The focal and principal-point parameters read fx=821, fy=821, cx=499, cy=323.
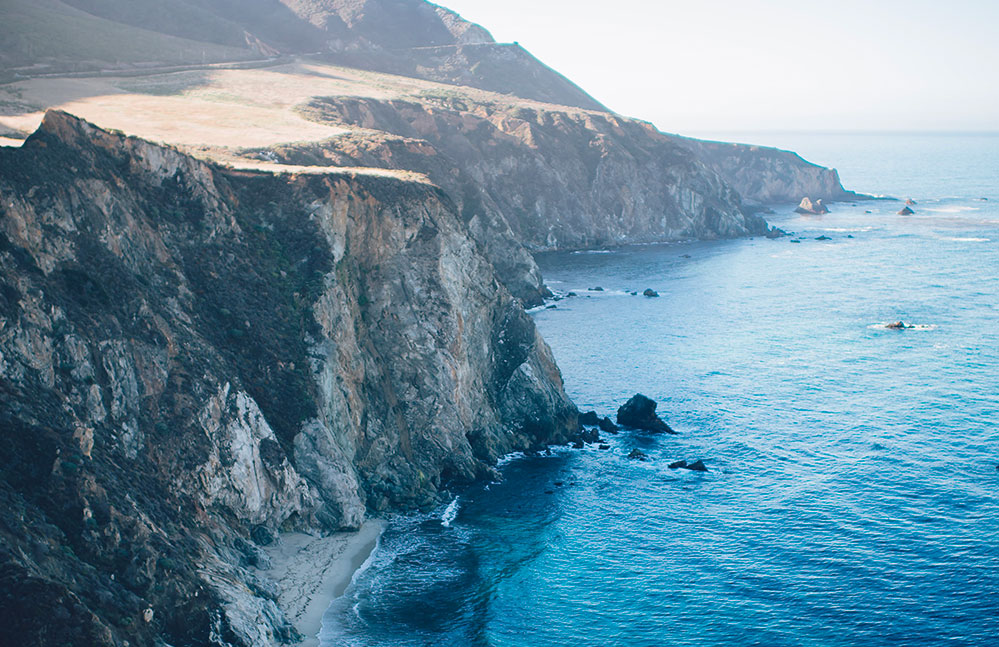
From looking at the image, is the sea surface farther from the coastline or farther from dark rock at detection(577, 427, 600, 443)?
dark rock at detection(577, 427, 600, 443)

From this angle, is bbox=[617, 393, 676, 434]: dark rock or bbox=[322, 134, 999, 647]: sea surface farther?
bbox=[617, 393, 676, 434]: dark rock

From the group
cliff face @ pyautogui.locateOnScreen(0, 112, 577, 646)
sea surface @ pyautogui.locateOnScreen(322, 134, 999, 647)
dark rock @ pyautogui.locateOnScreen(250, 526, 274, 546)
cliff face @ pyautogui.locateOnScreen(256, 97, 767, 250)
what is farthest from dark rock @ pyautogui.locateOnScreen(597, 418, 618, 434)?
cliff face @ pyautogui.locateOnScreen(256, 97, 767, 250)

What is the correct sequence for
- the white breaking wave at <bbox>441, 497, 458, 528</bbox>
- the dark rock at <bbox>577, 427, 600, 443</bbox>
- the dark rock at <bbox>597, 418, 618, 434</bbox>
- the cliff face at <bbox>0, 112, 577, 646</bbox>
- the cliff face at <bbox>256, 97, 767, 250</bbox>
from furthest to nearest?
the cliff face at <bbox>256, 97, 767, 250</bbox>, the dark rock at <bbox>597, 418, 618, 434</bbox>, the dark rock at <bbox>577, 427, 600, 443</bbox>, the white breaking wave at <bbox>441, 497, 458, 528</bbox>, the cliff face at <bbox>0, 112, 577, 646</bbox>

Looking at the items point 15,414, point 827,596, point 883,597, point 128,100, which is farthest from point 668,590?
point 128,100

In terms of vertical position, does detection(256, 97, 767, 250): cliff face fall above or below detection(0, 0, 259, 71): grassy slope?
below

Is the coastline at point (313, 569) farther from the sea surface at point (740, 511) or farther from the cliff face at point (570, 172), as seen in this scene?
the cliff face at point (570, 172)

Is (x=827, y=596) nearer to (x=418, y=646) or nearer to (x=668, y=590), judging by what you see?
(x=668, y=590)
